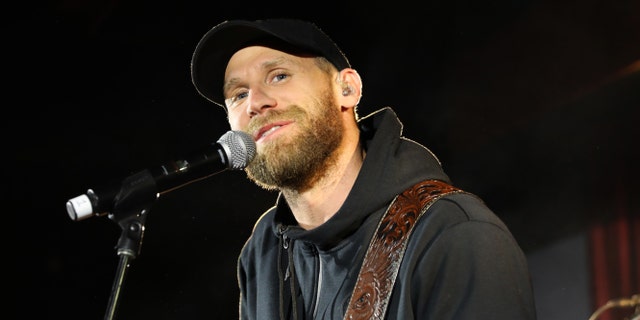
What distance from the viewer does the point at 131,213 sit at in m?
1.81

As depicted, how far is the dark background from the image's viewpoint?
12.9ft

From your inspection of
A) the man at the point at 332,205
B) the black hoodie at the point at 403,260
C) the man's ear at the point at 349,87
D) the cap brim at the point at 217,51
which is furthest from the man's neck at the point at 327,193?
the cap brim at the point at 217,51

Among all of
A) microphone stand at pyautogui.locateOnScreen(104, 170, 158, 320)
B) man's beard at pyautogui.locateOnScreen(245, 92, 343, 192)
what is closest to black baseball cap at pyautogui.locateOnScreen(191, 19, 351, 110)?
man's beard at pyautogui.locateOnScreen(245, 92, 343, 192)

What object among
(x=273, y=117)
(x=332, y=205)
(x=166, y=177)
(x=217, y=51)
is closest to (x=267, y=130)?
(x=273, y=117)

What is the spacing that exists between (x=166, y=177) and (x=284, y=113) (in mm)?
823

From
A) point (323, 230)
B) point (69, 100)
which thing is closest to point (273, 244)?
point (323, 230)

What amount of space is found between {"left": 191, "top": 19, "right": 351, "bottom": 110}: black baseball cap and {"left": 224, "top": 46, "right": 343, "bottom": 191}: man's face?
39 millimetres

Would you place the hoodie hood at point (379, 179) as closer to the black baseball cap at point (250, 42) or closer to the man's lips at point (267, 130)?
the man's lips at point (267, 130)

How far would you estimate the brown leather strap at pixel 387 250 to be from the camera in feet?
7.54

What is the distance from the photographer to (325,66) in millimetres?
2949

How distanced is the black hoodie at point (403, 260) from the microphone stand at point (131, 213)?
2.71 feet

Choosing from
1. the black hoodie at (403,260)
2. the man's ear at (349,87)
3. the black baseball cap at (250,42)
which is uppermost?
the black baseball cap at (250,42)

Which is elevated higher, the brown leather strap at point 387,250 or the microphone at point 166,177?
the microphone at point 166,177

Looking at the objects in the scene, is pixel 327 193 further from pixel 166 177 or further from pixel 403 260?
pixel 166 177
